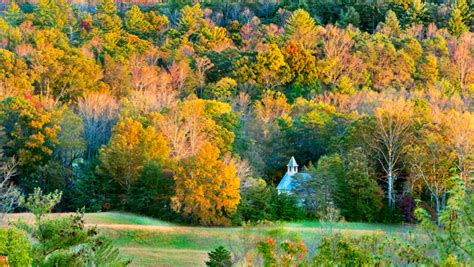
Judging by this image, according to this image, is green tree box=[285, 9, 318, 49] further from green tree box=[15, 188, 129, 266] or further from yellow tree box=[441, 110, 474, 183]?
green tree box=[15, 188, 129, 266]

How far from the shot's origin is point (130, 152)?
35.2 meters

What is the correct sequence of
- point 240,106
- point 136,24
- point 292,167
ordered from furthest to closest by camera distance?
point 136,24 → point 240,106 → point 292,167

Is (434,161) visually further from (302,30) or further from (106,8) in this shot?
(106,8)

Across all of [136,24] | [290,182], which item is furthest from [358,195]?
[136,24]

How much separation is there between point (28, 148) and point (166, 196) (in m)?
9.22

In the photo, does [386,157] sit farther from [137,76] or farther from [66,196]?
[137,76]

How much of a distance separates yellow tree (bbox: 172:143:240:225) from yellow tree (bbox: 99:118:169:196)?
3.24 metres

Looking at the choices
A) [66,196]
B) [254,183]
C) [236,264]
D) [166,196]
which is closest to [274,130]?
[254,183]

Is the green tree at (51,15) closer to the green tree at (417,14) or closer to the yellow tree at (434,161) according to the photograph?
the green tree at (417,14)

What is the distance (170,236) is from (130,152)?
749 cm

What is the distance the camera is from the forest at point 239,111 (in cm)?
3422

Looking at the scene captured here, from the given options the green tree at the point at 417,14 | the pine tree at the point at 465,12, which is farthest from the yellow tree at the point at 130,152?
the pine tree at the point at 465,12

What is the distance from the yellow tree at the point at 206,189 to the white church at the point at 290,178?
4195mm

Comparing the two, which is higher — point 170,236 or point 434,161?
point 434,161
